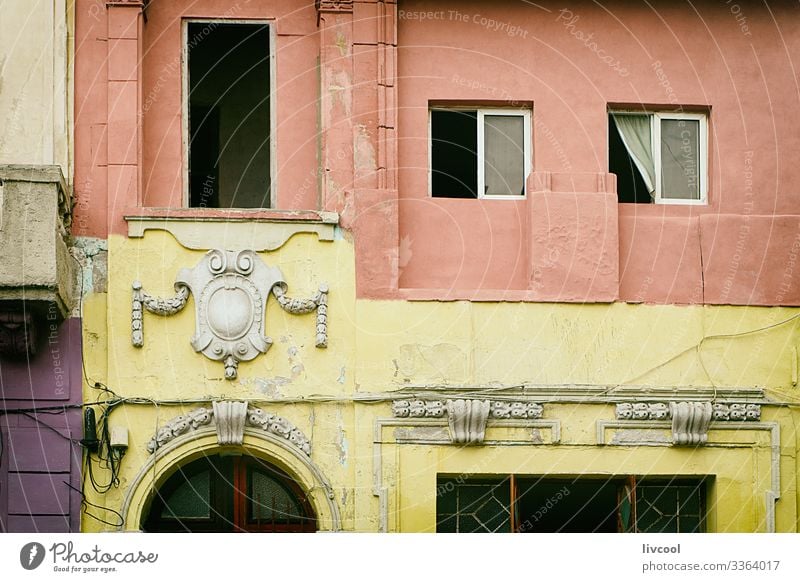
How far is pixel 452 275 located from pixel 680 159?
2.97m

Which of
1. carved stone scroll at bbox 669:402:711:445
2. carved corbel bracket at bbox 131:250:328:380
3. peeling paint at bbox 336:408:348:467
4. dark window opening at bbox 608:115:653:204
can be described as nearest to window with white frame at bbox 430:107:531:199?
dark window opening at bbox 608:115:653:204

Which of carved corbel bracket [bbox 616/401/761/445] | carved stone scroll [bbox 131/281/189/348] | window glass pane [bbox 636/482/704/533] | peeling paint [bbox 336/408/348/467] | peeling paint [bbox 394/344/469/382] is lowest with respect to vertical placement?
window glass pane [bbox 636/482/704/533]

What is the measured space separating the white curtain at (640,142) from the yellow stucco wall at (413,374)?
1.65 metres

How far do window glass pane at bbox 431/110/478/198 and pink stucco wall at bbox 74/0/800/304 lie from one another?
8.1 inches

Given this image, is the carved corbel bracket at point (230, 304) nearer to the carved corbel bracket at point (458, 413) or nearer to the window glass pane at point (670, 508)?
the carved corbel bracket at point (458, 413)

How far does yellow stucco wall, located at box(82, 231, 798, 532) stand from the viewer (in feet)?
67.9

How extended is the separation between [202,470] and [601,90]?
6.03m

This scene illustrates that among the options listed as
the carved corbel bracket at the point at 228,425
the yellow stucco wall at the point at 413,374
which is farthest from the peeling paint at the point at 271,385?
the carved corbel bracket at the point at 228,425

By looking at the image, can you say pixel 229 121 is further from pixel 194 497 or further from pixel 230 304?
pixel 194 497

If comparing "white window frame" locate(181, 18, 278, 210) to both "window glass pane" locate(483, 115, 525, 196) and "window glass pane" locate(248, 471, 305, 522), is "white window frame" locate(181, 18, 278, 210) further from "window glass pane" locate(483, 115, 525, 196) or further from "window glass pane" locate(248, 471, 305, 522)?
"window glass pane" locate(248, 471, 305, 522)

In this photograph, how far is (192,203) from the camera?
2270 cm

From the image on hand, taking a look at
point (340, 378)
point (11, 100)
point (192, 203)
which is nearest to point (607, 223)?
point (340, 378)
